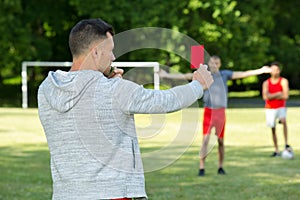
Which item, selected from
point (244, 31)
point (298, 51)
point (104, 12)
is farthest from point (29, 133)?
point (298, 51)

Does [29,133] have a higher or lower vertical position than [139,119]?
lower

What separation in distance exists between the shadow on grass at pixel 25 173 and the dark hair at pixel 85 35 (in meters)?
6.48

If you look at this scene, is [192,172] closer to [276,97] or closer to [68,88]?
[276,97]

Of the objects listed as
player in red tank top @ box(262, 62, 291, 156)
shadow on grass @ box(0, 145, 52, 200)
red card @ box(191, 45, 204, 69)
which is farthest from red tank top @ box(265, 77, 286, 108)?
red card @ box(191, 45, 204, 69)

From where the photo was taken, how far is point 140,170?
396 cm

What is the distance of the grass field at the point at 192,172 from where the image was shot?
1028cm

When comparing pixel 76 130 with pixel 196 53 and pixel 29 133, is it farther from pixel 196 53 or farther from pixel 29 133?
pixel 29 133

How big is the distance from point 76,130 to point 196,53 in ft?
2.49

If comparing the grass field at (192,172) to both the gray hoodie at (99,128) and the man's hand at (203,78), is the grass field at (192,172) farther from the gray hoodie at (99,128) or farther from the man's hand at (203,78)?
the gray hoodie at (99,128)

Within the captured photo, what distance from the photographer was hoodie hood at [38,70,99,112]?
3859 mm

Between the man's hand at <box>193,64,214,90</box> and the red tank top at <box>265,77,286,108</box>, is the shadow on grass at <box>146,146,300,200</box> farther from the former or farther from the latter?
the man's hand at <box>193,64,214,90</box>

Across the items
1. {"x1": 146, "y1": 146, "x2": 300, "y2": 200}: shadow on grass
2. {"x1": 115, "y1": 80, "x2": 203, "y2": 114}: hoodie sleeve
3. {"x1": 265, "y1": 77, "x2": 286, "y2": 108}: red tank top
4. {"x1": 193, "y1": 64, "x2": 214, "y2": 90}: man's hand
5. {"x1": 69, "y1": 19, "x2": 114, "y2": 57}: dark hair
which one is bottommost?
{"x1": 146, "y1": 146, "x2": 300, "y2": 200}: shadow on grass

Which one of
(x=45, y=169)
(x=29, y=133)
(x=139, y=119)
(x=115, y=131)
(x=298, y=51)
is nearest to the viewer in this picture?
(x=115, y=131)

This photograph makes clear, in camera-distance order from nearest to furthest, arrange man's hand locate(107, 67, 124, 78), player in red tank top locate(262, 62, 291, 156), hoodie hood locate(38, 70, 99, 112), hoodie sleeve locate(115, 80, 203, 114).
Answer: hoodie sleeve locate(115, 80, 203, 114) → hoodie hood locate(38, 70, 99, 112) → man's hand locate(107, 67, 124, 78) → player in red tank top locate(262, 62, 291, 156)
